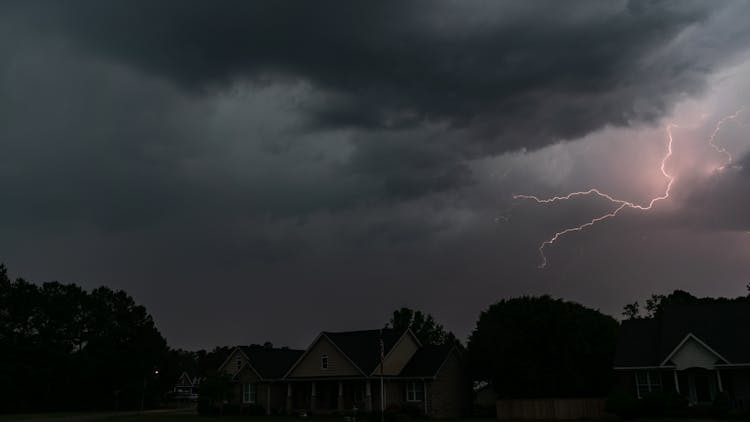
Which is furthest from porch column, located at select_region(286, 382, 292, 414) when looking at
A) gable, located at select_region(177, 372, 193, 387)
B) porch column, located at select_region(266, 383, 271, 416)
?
gable, located at select_region(177, 372, 193, 387)

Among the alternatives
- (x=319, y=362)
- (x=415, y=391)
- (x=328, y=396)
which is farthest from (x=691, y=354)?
(x=328, y=396)

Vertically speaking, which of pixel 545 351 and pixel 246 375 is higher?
pixel 545 351

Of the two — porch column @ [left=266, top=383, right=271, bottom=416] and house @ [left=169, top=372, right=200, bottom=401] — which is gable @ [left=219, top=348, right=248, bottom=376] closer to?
porch column @ [left=266, top=383, right=271, bottom=416]

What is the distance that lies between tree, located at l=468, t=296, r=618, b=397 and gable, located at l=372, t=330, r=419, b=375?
690 centimetres

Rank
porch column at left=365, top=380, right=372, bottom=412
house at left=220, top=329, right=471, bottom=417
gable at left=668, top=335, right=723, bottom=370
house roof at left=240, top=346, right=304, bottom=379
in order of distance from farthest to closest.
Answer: house roof at left=240, top=346, right=304, bottom=379
house at left=220, top=329, right=471, bottom=417
porch column at left=365, top=380, right=372, bottom=412
gable at left=668, top=335, right=723, bottom=370

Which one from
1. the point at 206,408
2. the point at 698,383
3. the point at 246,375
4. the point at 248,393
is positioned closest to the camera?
the point at 698,383

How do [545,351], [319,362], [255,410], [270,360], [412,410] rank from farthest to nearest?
[270,360] → [255,410] → [319,362] → [412,410] → [545,351]

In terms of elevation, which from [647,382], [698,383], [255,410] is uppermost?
[647,382]

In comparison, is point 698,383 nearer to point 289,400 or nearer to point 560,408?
point 560,408

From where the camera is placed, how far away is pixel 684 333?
156 feet

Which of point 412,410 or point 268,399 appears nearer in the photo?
point 412,410

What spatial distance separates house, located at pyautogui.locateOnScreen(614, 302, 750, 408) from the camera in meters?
44.4

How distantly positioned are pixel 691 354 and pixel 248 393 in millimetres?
42119

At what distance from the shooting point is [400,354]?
59.6 meters
